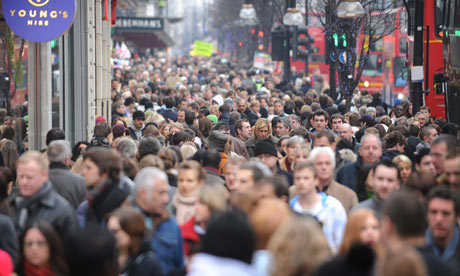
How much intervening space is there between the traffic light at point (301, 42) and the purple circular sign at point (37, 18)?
66.7ft

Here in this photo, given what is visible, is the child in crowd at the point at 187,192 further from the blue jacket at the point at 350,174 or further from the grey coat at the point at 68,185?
the blue jacket at the point at 350,174

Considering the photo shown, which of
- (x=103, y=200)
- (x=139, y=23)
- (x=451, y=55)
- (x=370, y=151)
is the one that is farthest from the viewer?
(x=139, y=23)

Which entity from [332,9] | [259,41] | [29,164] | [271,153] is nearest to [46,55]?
[271,153]

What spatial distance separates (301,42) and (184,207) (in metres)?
23.9

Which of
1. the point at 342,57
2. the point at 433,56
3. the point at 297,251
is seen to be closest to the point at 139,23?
the point at 342,57

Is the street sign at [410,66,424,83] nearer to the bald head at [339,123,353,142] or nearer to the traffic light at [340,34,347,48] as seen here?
the traffic light at [340,34,347,48]

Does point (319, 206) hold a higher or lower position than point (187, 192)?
lower

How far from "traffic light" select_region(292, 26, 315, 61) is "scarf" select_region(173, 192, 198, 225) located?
936 inches

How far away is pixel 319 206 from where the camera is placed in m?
8.26

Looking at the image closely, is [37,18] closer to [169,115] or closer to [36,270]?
[36,270]

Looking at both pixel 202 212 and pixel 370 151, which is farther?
pixel 370 151

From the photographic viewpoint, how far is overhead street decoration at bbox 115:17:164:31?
56456mm

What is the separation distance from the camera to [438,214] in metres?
6.81

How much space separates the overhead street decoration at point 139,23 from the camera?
185 ft
